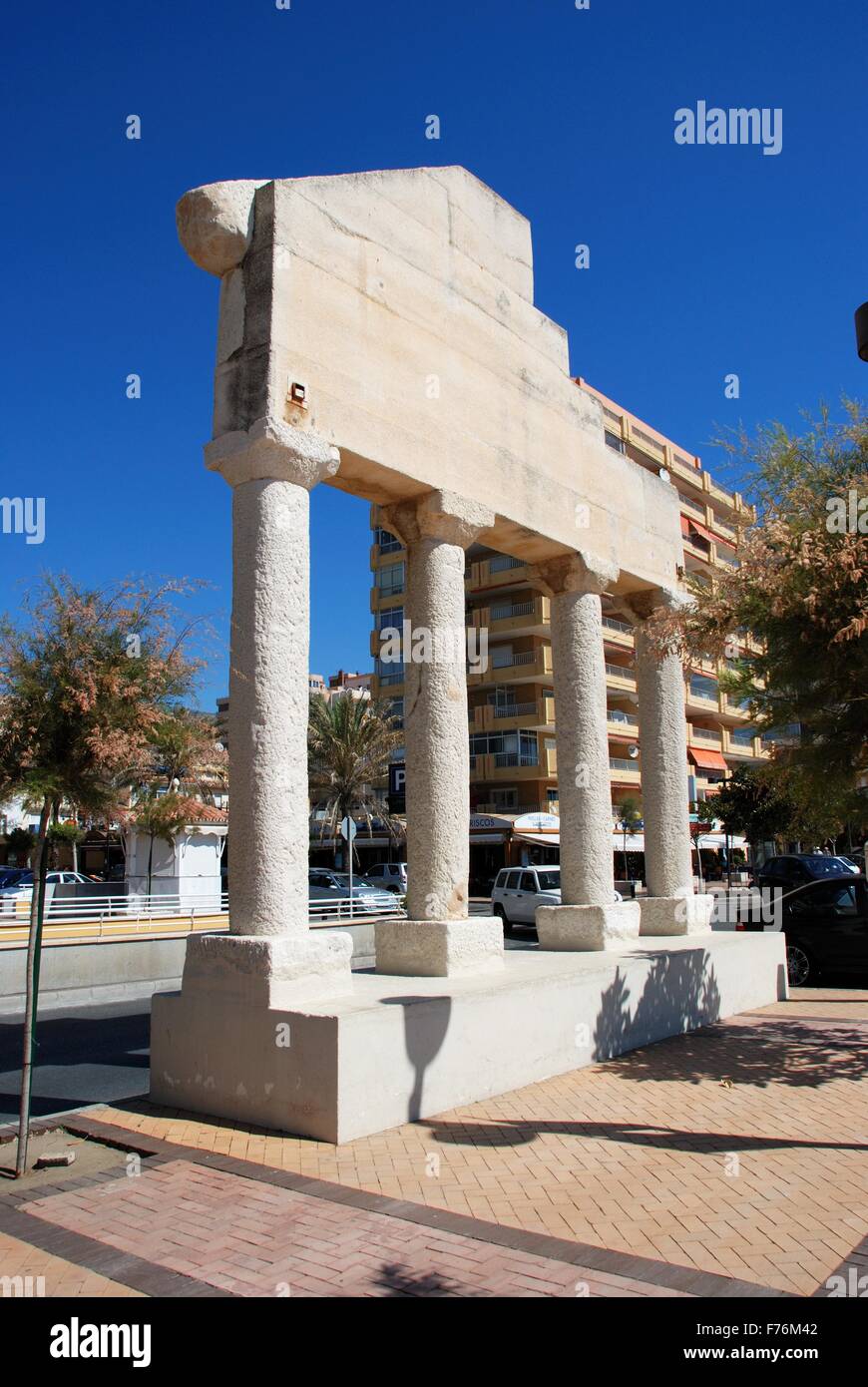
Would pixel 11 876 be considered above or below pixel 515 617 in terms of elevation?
below


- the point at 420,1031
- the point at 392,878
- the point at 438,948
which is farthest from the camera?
the point at 392,878

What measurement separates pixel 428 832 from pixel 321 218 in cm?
491

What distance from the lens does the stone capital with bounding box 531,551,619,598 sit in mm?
10516

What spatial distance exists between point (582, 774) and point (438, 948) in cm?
292

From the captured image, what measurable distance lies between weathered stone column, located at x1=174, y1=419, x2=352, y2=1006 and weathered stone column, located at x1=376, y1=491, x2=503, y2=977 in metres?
1.14

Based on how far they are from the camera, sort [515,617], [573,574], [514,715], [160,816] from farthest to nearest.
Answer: [514,715] < [515,617] < [160,816] < [573,574]

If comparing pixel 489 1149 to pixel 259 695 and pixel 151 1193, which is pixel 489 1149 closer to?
pixel 151 1193

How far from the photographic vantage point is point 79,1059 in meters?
9.74

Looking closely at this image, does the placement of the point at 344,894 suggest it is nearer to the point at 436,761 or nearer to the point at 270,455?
the point at 436,761

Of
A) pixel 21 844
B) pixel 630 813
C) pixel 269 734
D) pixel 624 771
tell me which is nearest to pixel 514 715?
pixel 624 771

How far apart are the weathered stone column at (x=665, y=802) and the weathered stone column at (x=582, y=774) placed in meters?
1.04

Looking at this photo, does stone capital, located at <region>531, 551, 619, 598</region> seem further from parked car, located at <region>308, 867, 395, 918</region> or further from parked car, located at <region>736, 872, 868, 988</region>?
parked car, located at <region>308, 867, 395, 918</region>

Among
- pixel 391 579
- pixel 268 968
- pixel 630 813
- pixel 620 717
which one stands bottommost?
pixel 268 968

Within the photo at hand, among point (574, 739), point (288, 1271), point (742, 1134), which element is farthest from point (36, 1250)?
point (574, 739)
